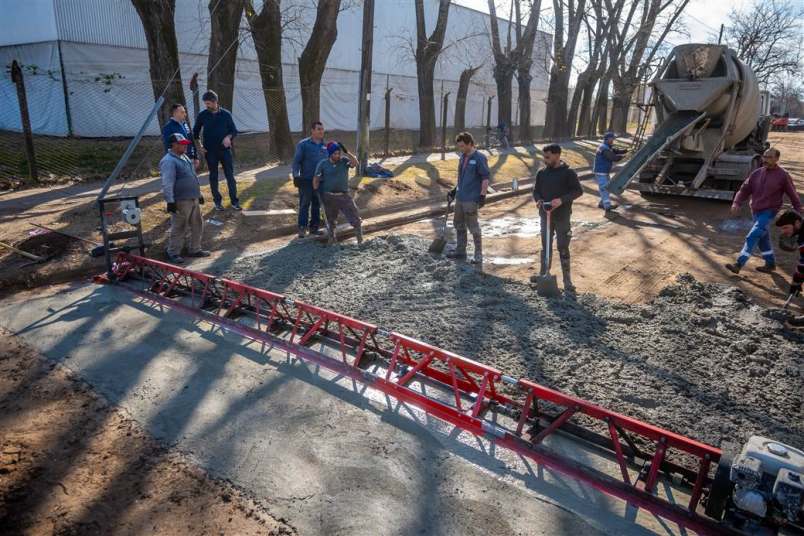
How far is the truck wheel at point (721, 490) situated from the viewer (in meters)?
3.24

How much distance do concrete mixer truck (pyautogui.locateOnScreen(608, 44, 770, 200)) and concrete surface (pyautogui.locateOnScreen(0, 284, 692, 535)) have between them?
31.7 feet

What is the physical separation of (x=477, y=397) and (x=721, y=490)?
1.68 m

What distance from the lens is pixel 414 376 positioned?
5.05m

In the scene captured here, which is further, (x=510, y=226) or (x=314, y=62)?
(x=314, y=62)

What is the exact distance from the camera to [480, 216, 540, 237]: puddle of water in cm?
1068

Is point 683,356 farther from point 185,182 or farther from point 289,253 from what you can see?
point 185,182

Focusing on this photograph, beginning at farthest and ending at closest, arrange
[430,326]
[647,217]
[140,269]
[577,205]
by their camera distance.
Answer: [577,205] → [647,217] → [140,269] → [430,326]

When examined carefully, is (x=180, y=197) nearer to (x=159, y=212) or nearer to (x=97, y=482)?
(x=159, y=212)

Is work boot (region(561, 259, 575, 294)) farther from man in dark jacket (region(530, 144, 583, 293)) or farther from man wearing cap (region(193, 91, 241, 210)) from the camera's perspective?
man wearing cap (region(193, 91, 241, 210))

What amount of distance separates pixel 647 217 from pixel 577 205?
170 centimetres

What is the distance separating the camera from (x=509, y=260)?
8.78m

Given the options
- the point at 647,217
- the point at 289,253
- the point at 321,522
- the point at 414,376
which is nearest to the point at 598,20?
the point at 647,217

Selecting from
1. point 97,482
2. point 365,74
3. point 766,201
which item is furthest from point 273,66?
point 97,482

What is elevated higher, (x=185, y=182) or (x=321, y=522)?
(x=185, y=182)
